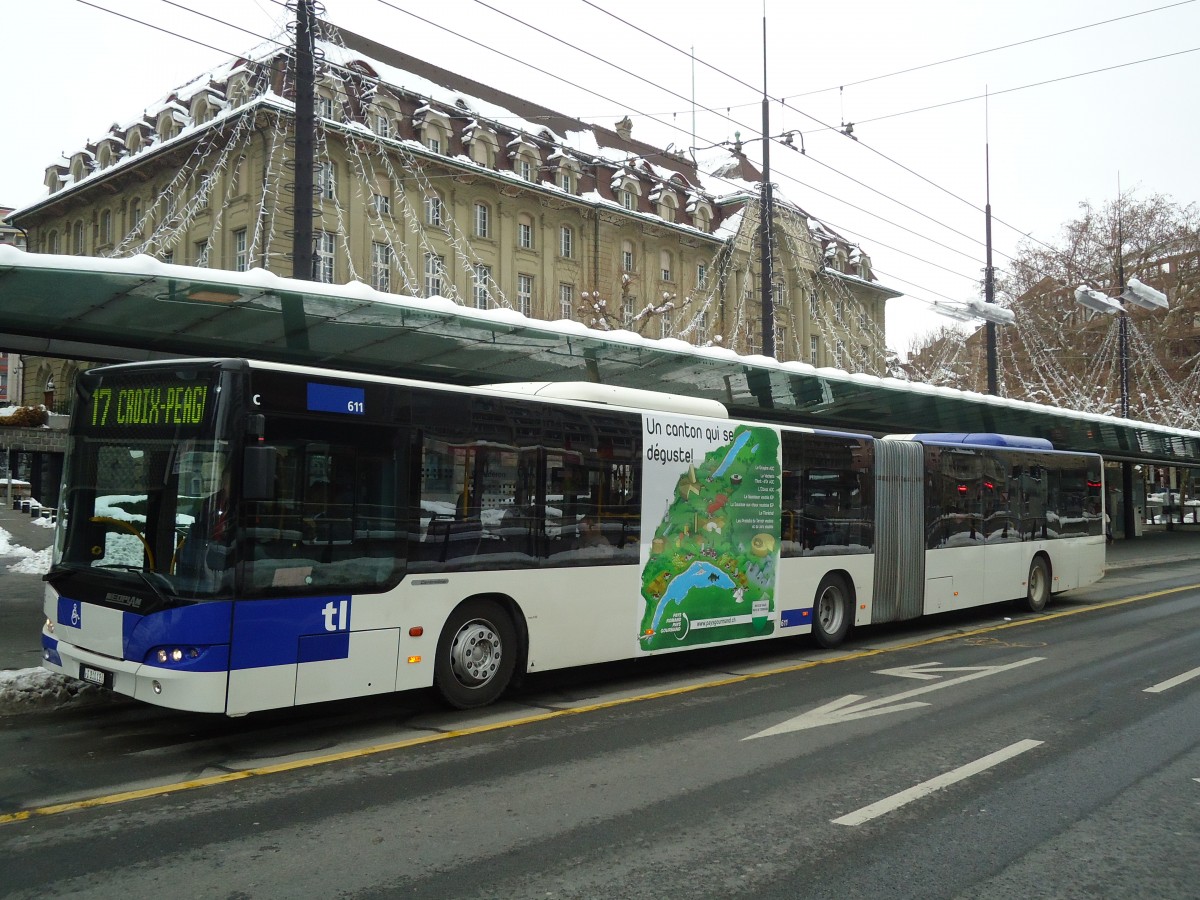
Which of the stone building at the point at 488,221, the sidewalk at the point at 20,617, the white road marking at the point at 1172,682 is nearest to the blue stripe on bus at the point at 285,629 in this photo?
the sidewalk at the point at 20,617

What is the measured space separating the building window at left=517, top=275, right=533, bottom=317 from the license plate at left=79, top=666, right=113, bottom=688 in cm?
4497

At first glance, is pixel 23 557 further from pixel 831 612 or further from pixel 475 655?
pixel 831 612

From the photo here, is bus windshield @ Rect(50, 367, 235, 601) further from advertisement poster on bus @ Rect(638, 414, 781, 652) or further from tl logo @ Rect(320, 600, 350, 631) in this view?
advertisement poster on bus @ Rect(638, 414, 781, 652)

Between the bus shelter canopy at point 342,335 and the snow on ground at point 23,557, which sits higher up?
the bus shelter canopy at point 342,335

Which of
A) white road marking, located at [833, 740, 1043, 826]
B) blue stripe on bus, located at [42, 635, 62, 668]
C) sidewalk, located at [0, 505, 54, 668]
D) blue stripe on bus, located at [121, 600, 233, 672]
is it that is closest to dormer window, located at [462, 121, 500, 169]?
sidewalk, located at [0, 505, 54, 668]

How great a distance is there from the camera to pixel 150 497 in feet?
23.2

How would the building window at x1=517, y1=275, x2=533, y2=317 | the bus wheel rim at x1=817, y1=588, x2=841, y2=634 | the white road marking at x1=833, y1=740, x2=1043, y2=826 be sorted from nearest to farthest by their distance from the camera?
the white road marking at x1=833, y1=740, x2=1043, y2=826, the bus wheel rim at x1=817, y1=588, x2=841, y2=634, the building window at x1=517, y1=275, x2=533, y2=317

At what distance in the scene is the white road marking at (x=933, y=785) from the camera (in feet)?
18.8

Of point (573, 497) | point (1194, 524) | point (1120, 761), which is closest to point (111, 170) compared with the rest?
point (573, 497)

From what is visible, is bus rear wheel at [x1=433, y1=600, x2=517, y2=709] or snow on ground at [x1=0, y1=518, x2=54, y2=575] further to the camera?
snow on ground at [x1=0, y1=518, x2=54, y2=575]

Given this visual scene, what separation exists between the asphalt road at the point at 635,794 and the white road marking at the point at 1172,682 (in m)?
0.06

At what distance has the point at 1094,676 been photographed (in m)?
10.7

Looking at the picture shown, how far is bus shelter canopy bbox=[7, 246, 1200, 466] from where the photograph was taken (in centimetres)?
1059

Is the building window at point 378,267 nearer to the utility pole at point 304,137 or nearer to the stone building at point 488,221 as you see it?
the stone building at point 488,221
